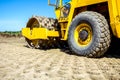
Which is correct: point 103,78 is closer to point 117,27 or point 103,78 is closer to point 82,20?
point 117,27

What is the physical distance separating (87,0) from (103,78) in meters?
3.56

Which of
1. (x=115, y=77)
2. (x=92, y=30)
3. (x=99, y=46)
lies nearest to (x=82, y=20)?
(x=92, y=30)

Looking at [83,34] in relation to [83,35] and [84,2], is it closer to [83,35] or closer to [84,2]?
[83,35]

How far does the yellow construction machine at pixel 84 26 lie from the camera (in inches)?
240

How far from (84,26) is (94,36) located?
2.25 feet

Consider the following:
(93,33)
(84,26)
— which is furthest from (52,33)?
(93,33)

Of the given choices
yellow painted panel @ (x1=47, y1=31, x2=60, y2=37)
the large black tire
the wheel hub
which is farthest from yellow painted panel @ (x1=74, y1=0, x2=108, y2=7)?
yellow painted panel @ (x1=47, y1=31, x2=60, y2=37)

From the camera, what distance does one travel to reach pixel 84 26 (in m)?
6.86

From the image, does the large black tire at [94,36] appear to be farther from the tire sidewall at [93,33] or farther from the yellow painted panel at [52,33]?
the yellow painted panel at [52,33]

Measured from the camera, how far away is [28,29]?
31.5ft

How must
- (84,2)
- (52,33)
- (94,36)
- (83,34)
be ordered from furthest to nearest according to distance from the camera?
(52,33)
(84,2)
(83,34)
(94,36)

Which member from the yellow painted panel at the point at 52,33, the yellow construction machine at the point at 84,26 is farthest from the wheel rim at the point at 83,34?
the yellow painted panel at the point at 52,33

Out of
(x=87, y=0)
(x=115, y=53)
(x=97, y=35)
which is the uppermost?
(x=87, y=0)

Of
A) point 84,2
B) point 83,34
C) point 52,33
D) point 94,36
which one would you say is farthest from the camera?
point 52,33
